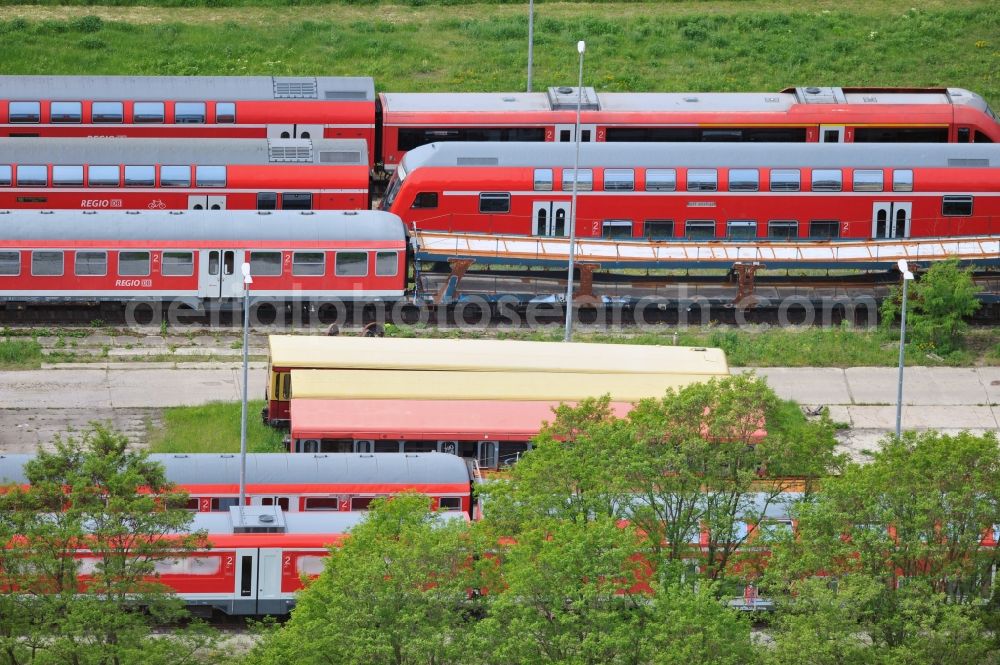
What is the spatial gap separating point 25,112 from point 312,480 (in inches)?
1102

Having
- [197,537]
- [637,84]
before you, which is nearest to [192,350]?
[197,537]

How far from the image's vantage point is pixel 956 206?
81.0m

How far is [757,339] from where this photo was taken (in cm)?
7506

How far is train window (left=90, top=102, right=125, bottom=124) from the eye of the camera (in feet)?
277

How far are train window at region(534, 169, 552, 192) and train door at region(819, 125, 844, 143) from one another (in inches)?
444

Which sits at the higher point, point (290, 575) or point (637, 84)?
point (637, 84)

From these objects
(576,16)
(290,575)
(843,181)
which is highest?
(576,16)

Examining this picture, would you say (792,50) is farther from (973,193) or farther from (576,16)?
(973,193)

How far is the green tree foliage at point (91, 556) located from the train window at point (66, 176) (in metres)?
28.0

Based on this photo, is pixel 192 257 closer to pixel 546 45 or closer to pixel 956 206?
pixel 956 206

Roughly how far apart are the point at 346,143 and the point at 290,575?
27.5 meters

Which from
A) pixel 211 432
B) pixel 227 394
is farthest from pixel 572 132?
pixel 211 432

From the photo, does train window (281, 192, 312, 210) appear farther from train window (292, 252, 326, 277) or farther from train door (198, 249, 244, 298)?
train door (198, 249, 244, 298)

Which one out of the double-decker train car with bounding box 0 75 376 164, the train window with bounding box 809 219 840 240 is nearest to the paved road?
the train window with bounding box 809 219 840 240
